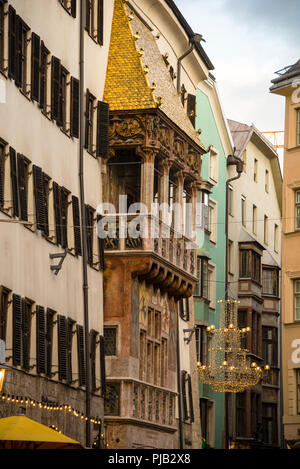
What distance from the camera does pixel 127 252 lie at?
121 ft

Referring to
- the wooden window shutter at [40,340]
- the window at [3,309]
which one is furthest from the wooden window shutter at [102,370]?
the window at [3,309]

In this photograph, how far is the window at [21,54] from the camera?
2950cm

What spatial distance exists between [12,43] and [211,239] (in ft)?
96.3

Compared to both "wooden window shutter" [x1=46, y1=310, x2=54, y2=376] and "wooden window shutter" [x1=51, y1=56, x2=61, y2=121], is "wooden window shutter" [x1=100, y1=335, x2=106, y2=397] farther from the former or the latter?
"wooden window shutter" [x1=51, y1=56, x2=61, y2=121]

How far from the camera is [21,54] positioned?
30016 millimetres

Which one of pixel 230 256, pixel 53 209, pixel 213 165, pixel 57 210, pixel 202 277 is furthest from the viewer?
pixel 230 256

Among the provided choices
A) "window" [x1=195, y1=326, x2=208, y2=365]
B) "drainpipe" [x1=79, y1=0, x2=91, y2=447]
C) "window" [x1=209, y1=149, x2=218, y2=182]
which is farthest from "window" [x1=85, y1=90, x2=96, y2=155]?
"window" [x1=209, y1=149, x2=218, y2=182]

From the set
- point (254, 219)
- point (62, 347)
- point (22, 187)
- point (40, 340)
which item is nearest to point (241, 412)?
point (254, 219)

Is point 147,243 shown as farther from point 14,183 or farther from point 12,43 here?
point 12,43

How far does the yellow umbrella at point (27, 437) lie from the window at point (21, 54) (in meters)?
9.29

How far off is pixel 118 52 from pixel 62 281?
8.65 metres

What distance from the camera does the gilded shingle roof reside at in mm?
37312

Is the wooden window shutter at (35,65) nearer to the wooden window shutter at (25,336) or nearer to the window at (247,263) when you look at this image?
the wooden window shutter at (25,336)

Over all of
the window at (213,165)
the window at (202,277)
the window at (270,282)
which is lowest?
the window at (202,277)
